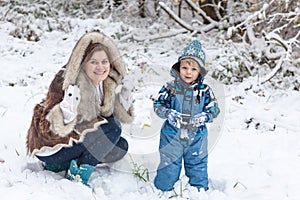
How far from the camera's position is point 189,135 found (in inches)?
105

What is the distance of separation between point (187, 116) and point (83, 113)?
0.68m

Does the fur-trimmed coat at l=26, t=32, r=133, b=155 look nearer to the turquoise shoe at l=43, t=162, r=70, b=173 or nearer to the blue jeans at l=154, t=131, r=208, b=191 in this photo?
the turquoise shoe at l=43, t=162, r=70, b=173

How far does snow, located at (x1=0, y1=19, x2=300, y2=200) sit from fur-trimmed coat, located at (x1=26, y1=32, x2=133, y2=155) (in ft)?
0.87

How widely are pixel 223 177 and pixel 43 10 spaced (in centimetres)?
609

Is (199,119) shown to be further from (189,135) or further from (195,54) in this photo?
(195,54)

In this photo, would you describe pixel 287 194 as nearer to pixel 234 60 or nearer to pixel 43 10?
pixel 234 60

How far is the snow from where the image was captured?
270 cm

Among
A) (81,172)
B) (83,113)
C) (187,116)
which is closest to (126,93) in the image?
(83,113)

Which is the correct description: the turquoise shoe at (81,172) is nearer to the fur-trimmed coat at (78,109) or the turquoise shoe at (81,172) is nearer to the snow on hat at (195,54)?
the fur-trimmed coat at (78,109)

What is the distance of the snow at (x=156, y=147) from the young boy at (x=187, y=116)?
15cm

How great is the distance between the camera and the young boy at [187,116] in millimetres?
2635

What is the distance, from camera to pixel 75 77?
263 centimetres

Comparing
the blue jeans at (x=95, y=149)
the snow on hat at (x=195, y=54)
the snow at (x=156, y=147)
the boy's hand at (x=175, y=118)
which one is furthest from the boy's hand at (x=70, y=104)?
the snow on hat at (x=195, y=54)

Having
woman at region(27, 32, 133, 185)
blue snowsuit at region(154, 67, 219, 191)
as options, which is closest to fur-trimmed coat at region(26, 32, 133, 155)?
woman at region(27, 32, 133, 185)
